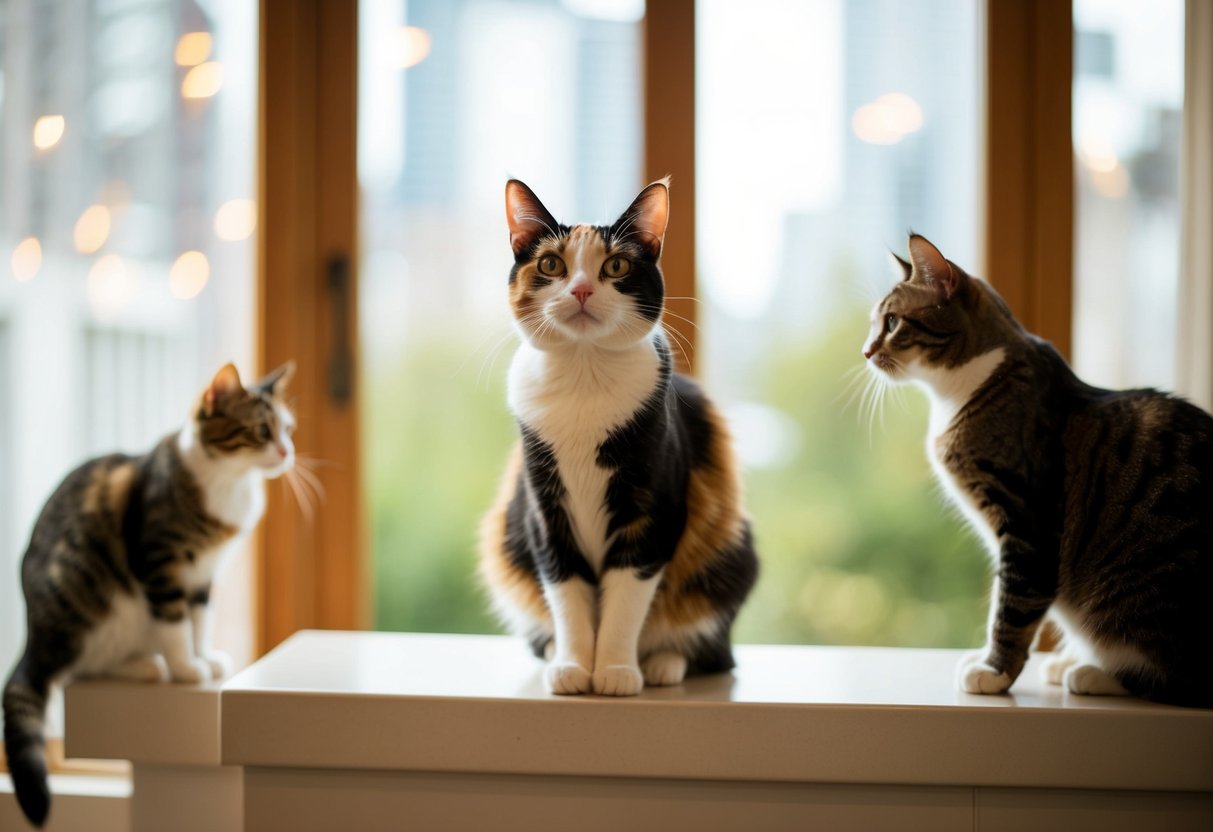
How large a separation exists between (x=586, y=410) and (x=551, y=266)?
19cm

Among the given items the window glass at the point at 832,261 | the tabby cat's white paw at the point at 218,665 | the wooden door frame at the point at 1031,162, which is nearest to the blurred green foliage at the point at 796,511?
the window glass at the point at 832,261

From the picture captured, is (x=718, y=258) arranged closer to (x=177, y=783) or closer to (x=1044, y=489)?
(x=1044, y=489)

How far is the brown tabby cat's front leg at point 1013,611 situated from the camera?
1188 mm

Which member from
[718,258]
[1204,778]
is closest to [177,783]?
[718,258]

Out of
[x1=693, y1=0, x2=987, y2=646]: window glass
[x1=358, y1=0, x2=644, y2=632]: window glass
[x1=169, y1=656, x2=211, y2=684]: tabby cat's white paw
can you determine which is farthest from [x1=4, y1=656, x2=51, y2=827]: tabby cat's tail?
[x1=693, y1=0, x2=987, y2=646]: window glass

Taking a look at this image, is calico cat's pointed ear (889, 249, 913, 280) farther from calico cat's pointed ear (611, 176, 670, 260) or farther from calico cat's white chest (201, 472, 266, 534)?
calico cat's white chest (201, 472, 266, 534)

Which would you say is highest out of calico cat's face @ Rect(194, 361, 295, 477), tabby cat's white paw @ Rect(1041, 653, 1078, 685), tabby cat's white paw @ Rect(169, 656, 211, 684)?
calico cat's face @ Rect(194, 361, 295, 477)

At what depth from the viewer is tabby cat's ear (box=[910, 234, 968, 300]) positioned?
1210mm

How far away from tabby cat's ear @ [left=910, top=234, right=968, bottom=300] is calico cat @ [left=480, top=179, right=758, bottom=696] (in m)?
0.33

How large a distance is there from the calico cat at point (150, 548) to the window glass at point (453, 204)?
0.41m

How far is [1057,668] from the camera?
132cm

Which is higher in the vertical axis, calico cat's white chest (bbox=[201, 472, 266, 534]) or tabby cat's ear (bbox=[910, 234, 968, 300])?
tabby cat's ear (bbox=[910, 234, 968, 300])

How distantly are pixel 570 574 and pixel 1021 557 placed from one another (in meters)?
0.58

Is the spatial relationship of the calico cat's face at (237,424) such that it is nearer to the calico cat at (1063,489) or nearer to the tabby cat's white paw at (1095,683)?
the calico cat at (1063,489)
